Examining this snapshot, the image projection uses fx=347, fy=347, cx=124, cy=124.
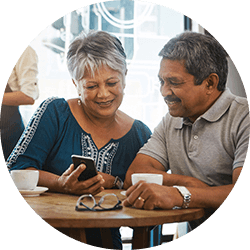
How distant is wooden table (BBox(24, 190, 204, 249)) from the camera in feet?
3.86

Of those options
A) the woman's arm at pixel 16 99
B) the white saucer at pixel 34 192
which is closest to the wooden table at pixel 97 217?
the white saucer at pixel 34 192

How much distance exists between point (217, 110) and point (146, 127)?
293 millimetres

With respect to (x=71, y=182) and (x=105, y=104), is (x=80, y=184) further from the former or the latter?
(x=105, y=104)

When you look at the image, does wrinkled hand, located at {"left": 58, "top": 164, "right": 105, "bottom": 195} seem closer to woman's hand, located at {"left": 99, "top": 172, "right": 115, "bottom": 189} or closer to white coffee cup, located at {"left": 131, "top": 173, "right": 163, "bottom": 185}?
woman's hand, located at {"left": 99, "top": 172, "right": 115, "bottom": 189}

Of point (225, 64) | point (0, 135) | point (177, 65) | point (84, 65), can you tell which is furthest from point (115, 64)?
point (0, 135)

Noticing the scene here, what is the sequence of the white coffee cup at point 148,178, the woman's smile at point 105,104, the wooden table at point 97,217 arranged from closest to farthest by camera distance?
the wooden table at point 97,217 < the white coffee cup at point 148,178 < the woman's smile at point 105,104

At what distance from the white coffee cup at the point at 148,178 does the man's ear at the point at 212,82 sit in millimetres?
405

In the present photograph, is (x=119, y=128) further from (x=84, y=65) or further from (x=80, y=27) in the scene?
(x=80, y=27)

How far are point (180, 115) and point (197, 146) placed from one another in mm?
142

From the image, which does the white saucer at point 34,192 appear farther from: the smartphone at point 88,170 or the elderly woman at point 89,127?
the smartphone at point 88,170

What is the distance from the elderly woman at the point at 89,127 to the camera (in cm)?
136

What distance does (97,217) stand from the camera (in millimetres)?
1180

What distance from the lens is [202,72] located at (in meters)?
1.38

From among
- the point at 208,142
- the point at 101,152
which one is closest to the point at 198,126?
the point at 208,142
